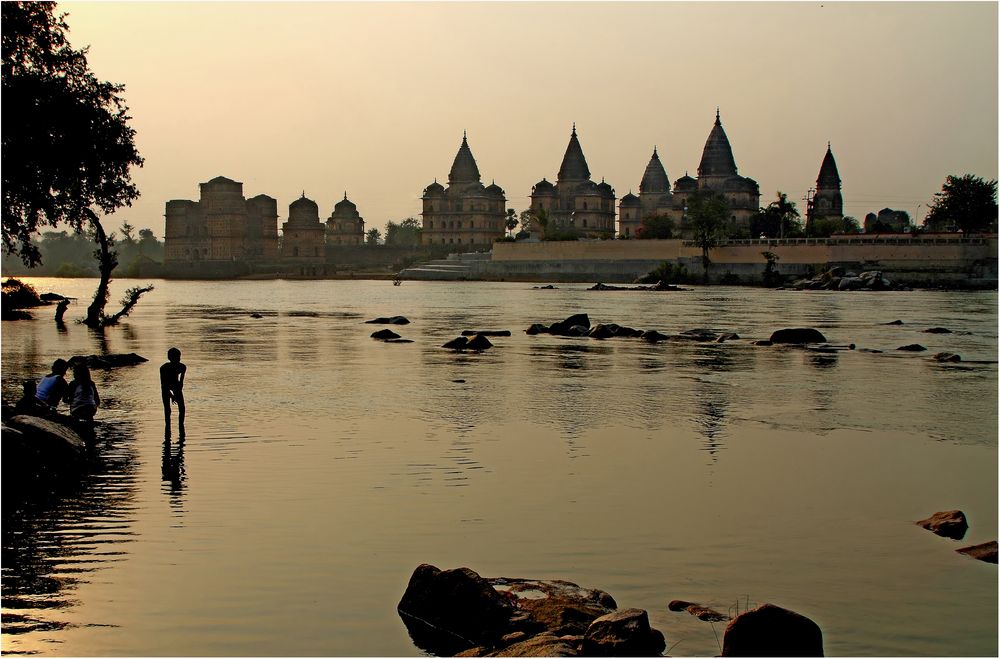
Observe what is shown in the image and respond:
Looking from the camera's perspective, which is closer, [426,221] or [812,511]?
[812,511]

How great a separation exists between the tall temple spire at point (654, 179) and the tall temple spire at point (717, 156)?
37.1ft

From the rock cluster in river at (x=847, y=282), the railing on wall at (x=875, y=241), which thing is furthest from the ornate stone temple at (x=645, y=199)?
the rock cluster in river at (x=847, y=282)

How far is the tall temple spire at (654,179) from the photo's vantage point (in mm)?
125812

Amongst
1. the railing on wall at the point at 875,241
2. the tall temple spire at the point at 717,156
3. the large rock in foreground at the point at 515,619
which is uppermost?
the tall temple spire at the point at 717,156

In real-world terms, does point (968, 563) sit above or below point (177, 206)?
below

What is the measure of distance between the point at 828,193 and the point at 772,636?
11069cm

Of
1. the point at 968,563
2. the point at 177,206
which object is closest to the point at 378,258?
the point at 177,206

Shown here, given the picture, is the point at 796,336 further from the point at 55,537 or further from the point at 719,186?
the point at 719,186

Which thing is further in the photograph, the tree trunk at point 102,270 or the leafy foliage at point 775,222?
the leafy foliage at point 775,222

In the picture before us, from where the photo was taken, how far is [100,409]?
1436cm

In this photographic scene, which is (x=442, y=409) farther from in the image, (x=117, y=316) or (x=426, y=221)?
(x=426, y=221)

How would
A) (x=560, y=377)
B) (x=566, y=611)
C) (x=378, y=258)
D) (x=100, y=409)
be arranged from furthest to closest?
(x=378, y=258), (x=560, y=377), (x=100, y=409), (x=566, y=611)

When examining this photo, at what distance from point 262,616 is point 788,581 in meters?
3.11

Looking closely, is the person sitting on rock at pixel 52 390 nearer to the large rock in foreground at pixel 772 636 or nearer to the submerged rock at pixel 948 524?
the submerged rock at pixel 948 524
